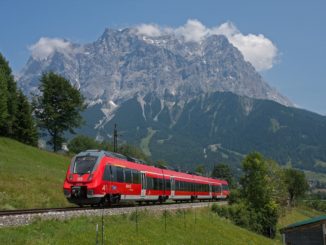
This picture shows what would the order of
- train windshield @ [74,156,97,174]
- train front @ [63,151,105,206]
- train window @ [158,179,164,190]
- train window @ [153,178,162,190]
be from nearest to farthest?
train front @ [63,151,105,206] < train windshield @ [74,156,97,174] < train window @ [153,178,162,190] < train window @ [158,179,164,190]

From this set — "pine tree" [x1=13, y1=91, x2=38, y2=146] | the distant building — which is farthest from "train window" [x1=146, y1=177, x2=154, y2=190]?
"pine tree" [x1=13, y1=91, x2=38, y2=146]

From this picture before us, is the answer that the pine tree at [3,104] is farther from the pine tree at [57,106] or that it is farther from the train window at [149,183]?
the train window at [149,183]

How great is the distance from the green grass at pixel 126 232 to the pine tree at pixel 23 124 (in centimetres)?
4272

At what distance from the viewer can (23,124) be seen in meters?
73.7

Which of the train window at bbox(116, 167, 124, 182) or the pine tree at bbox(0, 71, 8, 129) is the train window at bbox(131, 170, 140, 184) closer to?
the train window at bbox(116, 167, 124, 182)

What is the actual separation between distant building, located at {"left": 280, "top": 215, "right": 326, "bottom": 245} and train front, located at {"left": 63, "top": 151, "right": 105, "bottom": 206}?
29737mm

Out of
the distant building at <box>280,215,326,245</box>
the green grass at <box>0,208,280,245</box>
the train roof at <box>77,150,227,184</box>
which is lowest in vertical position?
the distant building at <box>280,215,326,245</box>

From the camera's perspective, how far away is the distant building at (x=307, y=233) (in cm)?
4938

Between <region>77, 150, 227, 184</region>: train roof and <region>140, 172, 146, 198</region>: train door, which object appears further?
<region>140, 172, 146, 198</region>: train door

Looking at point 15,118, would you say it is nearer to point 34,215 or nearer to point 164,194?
point 164,194

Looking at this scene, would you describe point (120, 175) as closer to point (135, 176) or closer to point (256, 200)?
point (135, 176)

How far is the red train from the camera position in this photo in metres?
28.6

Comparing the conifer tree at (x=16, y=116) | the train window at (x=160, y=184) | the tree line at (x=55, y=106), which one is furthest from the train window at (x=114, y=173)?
the tree line at (x=55, y=106)

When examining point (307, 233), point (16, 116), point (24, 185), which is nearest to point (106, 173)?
point (24, 185)
